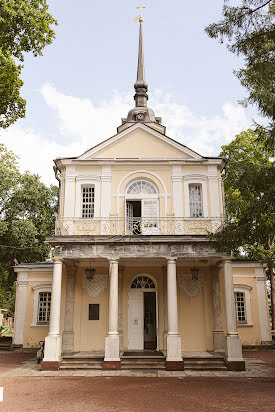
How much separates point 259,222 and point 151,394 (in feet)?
16.3

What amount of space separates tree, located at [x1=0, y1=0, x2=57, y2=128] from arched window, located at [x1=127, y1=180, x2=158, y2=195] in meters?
5.99

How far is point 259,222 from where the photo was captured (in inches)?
385

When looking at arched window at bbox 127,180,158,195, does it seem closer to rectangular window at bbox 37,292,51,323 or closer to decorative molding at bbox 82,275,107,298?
decorative molding at bbox 82,275,107,298

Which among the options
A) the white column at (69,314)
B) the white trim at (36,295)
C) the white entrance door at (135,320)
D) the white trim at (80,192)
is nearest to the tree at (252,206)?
the white entrance door at (135,320)

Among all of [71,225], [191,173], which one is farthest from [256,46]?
[71,225]

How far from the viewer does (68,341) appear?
14.2 metres

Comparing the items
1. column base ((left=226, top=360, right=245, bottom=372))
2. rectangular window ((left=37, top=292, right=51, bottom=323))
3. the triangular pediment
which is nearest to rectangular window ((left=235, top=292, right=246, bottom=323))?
column base ((left=226, top=360, right=245, bottom=372))

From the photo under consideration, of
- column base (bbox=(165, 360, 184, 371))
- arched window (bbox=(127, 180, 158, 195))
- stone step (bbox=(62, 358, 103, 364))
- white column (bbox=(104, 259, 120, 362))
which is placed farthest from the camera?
arched window (bbox=(127, 180, 158, 195))

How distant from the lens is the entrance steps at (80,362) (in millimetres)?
12234

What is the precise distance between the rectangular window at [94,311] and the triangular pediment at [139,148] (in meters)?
5.90

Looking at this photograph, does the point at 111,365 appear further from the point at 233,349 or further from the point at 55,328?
the point at 233,349

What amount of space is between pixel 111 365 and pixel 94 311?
301 cm

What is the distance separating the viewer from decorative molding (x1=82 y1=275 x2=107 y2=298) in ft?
48.9

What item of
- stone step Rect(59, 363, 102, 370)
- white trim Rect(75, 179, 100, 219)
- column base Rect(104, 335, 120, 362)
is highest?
white trim Rect(75, 179, 100, 219)
